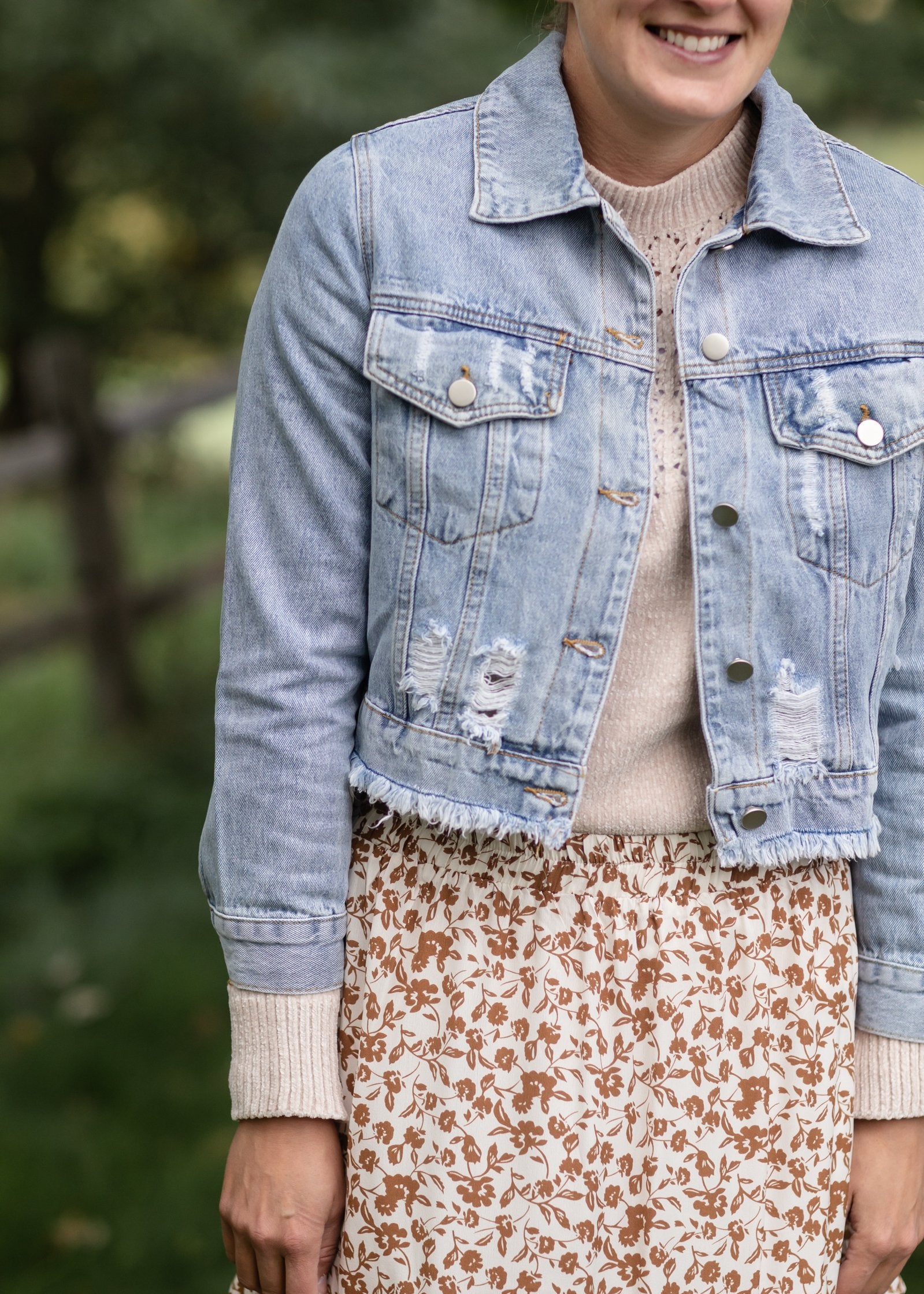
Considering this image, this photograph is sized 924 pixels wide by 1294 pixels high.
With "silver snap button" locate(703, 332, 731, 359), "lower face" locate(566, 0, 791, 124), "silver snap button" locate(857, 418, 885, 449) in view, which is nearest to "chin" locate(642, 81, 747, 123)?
"lower face" locate(566, 0, 791, 124)

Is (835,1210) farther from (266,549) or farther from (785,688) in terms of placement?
(266,549)

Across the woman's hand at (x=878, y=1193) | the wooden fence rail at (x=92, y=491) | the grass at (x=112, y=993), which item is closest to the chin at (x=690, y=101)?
the woman's hand at (x=878, y=1193)

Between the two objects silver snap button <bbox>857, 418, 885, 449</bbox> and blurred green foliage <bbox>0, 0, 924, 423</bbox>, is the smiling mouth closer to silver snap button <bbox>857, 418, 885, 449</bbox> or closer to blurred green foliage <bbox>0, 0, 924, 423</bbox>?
silver snap button <bbox>857, 418, 885, 449</bbox>

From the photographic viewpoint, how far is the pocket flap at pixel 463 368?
119 centimetres

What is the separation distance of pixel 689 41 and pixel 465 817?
685 millimetres

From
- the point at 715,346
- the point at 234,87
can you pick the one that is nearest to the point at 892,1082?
the point at 715,346

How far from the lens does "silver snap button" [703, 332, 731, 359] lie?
1214 mm

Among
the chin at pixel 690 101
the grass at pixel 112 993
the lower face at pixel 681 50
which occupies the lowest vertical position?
the grass at pixel 112 993

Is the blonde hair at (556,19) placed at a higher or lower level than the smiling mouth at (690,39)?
higher

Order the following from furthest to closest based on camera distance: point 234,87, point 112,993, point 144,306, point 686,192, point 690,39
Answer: point 144,306, point 234,87, point 112,993, point 686,192, point 690,39

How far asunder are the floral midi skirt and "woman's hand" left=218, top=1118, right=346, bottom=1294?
0.09 feet

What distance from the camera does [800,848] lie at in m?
1.29

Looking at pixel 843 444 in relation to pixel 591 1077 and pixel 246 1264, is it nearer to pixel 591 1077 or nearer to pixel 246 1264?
pixel 591 1077

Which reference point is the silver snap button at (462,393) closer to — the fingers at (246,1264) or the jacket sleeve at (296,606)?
the jacket sleeve at (296,606)
